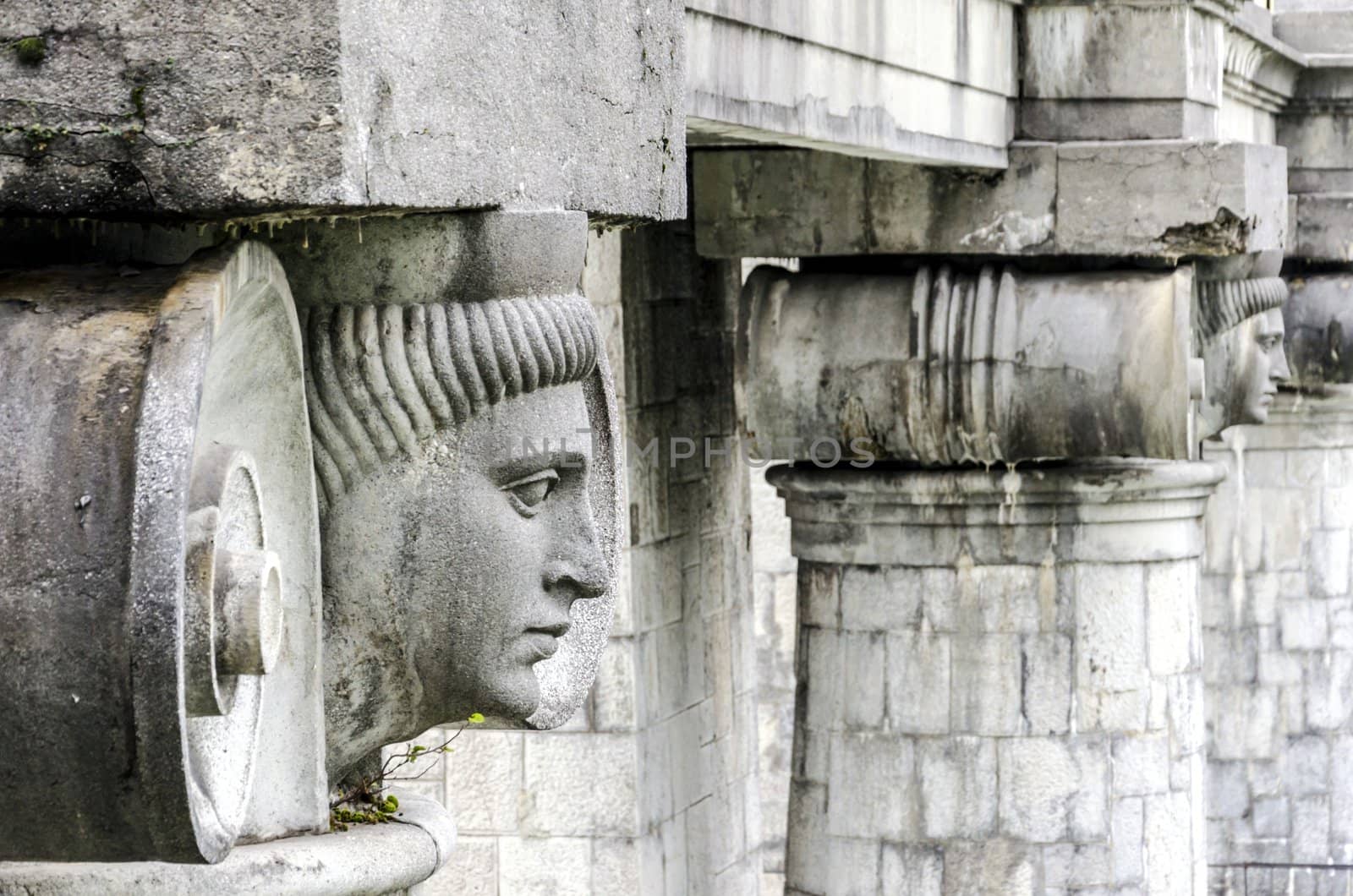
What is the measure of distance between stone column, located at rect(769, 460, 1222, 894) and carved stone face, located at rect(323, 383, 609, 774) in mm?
4330

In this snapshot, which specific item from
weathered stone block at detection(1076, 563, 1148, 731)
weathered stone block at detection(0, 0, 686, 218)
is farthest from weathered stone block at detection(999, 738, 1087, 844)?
weathered stone block at detection(0, 0, 686, 218)

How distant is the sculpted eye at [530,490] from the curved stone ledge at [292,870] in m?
0.42

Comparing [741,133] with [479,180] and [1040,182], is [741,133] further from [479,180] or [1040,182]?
[479,180]

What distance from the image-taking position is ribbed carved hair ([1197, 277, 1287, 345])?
756 centimetres

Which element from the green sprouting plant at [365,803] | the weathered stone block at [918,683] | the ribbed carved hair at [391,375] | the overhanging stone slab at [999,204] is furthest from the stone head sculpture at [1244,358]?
the ribbed carved hair at [391,375]

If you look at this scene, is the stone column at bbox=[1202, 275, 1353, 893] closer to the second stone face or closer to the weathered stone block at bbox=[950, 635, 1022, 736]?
the weathered stone block at bbox=[950, 635, 1022, 736]

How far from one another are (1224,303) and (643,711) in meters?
2.51

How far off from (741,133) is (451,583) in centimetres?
255

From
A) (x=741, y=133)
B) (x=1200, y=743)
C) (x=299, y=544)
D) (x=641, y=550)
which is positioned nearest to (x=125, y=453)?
(x=299, y=544)

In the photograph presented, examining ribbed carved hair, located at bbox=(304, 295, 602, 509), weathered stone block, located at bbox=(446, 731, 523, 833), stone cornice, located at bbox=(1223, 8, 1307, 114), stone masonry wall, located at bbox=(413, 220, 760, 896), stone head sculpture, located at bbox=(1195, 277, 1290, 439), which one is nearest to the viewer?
ribbed carved hair, located at bbox=(304, 295, 602, 509)

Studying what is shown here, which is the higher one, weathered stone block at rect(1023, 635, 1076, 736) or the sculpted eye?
the sculpted eye

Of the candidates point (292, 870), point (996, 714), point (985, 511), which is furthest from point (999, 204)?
point (292, 870)

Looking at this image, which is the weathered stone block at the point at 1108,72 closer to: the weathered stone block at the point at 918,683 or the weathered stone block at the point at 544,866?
the weathered stone block at the point at 918,683

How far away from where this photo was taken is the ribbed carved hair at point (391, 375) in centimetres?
257
